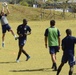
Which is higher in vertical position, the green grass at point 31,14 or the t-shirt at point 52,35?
the t-shirt at point 52,35

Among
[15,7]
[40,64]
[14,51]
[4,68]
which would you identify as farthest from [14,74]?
[15,7]

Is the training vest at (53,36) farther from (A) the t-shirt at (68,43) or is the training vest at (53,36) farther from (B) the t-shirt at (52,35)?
(A) the t-shirt at (68,43)

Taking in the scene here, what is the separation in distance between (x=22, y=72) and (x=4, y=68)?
3.46 feet

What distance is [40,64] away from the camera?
14.1m

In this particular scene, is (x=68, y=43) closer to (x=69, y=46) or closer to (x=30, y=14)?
(x=69, y=46)

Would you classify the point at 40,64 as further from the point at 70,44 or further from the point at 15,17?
the point at 15,17

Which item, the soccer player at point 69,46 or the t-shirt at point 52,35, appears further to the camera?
the t-shirt at point 52,35

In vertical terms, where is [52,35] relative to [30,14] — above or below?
above

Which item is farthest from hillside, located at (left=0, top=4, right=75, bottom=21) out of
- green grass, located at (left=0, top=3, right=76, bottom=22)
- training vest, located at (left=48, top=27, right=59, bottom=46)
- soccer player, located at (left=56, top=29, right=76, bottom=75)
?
soccer player, located at (left=56, top=29, right=76, bottom=75)

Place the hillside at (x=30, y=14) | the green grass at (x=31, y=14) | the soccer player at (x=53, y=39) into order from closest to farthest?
the soccer player at (x=53, y=39), the green grass at (x=31, y=14), the hillside at (x=30, y=14)

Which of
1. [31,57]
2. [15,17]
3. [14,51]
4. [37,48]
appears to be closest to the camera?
[31,57]

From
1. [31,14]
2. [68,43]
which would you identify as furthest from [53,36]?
[31,14]

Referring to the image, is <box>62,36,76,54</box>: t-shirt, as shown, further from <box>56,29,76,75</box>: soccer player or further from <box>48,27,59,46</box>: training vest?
<box>48,27,59,46</box>: training vest

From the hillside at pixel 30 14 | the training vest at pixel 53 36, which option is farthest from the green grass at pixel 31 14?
the training vest at pixel 53 36
